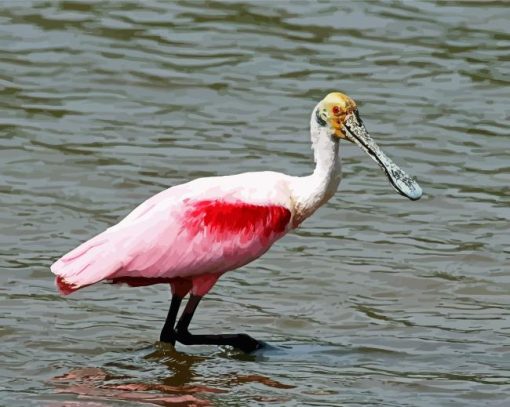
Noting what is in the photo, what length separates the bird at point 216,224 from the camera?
32.8ft

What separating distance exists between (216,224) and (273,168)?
360cm

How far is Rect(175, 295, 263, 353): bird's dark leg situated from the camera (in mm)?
10070

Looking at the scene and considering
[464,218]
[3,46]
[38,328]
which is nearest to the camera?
[38,328]

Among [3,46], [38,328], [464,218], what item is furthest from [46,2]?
[38,328]

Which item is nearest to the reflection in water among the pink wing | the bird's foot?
the bird's foot

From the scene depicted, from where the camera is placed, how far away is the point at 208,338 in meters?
10.1

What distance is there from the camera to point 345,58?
16.3 metres

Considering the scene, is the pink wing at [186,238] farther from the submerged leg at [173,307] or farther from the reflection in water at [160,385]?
the reflection in water at [160,385]

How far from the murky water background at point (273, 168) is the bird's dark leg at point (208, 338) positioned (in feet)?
0.31

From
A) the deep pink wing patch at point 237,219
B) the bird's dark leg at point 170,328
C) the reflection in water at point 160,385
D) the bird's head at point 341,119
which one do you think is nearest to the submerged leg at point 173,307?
the bird's dark leg at point 170,328

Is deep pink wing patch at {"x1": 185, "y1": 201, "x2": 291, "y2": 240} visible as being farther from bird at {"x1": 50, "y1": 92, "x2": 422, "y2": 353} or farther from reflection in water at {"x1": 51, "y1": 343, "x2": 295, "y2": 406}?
reflection in water at {"x1": 51, "y1": 343, "x2": 295, "y2": 406}

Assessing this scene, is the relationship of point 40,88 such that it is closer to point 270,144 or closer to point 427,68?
point 270,144

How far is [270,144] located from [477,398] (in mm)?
5329

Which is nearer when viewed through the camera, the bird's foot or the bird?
the bird
